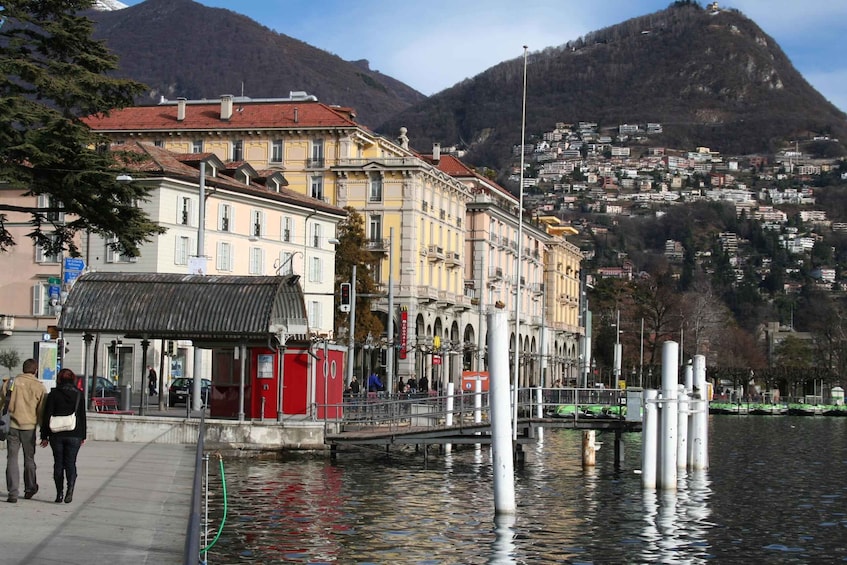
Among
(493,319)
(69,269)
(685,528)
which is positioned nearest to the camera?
(493,319)

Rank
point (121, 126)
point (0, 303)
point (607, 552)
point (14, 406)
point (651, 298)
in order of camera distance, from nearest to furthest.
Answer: point (14, 406), point (607, 552), point (0, 303), point (121, 126), point (651, 298)

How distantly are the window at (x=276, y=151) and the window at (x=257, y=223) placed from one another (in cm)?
1687

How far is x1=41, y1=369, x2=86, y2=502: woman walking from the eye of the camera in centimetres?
2356

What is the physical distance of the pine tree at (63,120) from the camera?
36.4 m

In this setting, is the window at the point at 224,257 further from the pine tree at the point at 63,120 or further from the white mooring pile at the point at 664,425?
the white mooring pile at the point at 664,425

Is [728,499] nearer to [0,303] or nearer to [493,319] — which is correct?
[493,319]

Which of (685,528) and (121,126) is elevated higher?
(121,126)

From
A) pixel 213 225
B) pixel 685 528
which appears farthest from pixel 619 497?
pixel 213 225

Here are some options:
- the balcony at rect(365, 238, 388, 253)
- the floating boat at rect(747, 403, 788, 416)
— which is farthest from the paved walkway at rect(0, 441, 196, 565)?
the floating boat at rect(747, 403, 788, 416)

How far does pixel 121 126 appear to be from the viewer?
10394cm

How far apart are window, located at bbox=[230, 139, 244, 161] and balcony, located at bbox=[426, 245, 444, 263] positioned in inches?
597

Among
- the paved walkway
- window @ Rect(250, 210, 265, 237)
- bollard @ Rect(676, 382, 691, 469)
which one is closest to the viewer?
the paved walkway

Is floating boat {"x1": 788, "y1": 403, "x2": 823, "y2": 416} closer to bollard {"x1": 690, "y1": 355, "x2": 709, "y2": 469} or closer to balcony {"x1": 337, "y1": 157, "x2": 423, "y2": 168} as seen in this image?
balcony {"x1": 337, "y1": 157, "x2": 423, "y2": 168}

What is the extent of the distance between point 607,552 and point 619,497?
10774 millimetres
